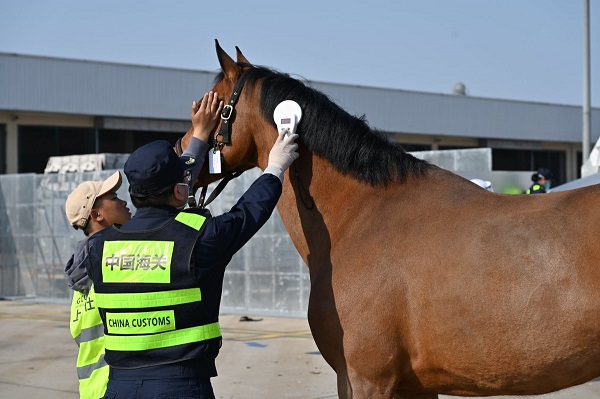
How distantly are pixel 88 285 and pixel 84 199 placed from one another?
0.44m

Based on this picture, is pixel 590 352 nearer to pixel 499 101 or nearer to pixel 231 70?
pixel 231 70

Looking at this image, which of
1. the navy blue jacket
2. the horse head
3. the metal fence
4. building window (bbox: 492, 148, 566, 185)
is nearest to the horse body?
the navy blue jacket

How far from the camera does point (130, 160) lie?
3199 mm

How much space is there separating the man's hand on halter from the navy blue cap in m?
0.89

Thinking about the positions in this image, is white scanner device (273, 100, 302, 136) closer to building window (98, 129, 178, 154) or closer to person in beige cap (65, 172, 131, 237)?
person in beige cap (65, 172, 131, 237)

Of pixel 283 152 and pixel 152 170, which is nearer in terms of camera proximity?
pixel 152 170

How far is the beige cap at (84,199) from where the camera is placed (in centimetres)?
416

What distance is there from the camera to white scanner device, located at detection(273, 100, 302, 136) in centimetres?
390

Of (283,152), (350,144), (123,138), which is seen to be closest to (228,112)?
(283,152)

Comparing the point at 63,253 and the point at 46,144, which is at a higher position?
the point at 46,144

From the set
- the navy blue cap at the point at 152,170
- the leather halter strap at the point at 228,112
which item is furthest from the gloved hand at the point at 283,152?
the navy blue cap at the point at 152,170

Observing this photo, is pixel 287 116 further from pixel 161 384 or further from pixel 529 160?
pixel 529 160

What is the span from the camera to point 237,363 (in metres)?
9.12

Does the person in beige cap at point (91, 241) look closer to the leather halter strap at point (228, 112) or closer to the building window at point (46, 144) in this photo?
the leather halter strap at point (228, 112)
